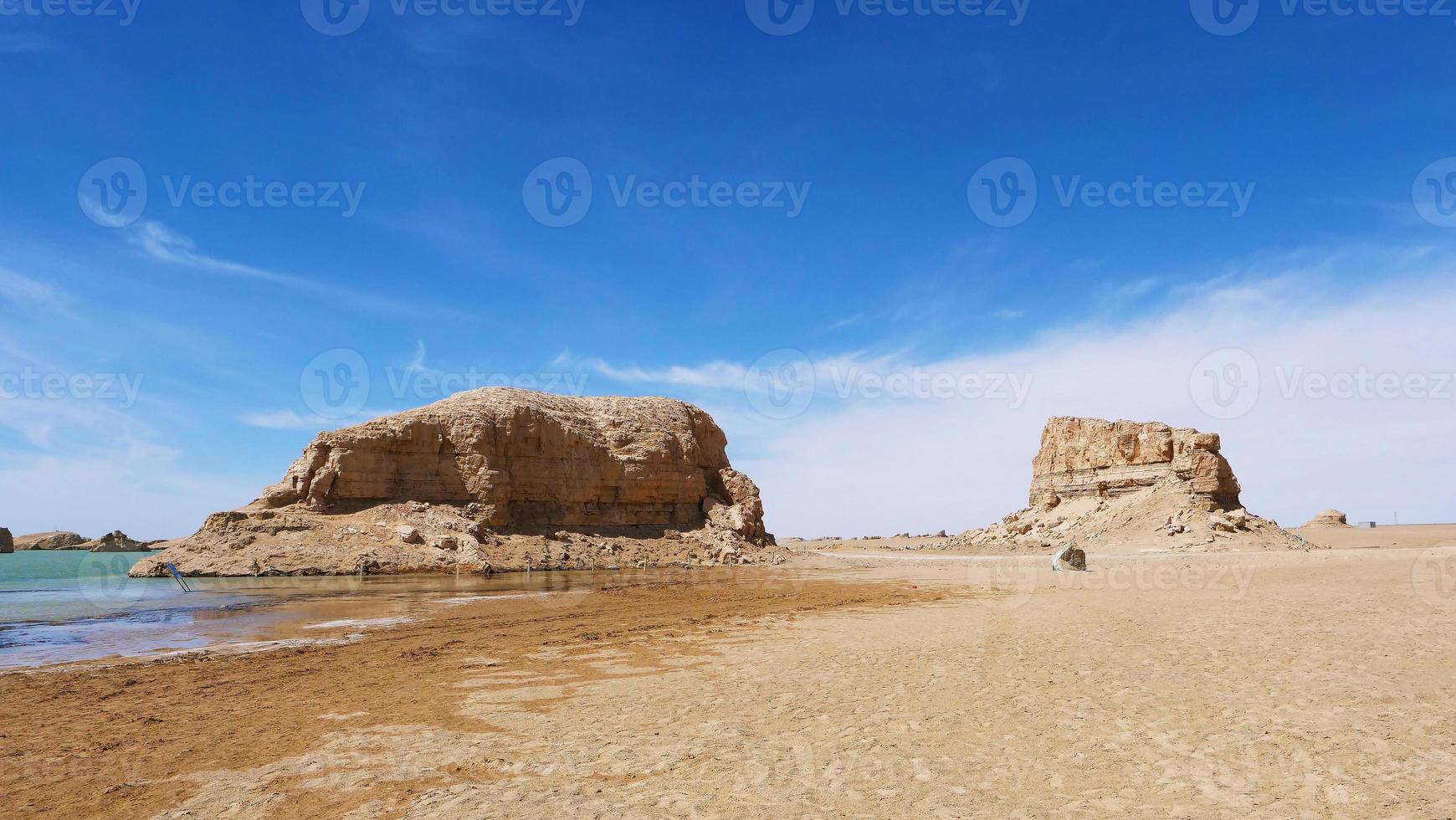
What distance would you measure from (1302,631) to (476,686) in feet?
44.5

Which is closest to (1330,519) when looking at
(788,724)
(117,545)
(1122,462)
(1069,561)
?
(1122,462)

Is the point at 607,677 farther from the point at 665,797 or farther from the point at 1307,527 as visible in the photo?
the point at 1307,527

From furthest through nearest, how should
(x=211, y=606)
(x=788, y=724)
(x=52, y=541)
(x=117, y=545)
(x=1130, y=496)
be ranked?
(x=52, y=541), (x=117, y=545), (x=1130, y=496), (x=211, y=606), (x=788, y=724)

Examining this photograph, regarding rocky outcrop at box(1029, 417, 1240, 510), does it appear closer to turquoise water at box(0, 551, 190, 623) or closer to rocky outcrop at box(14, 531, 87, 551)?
turquoise water at box(0, 551, 190, 623)

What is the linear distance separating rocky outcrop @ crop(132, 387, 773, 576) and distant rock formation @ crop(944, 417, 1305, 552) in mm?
23656

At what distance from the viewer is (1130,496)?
55688mm

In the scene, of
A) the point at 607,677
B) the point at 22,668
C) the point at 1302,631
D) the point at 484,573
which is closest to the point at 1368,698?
the point at 1302,631

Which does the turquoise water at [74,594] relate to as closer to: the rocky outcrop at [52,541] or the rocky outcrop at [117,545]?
the rocky outcrop at [117,545]

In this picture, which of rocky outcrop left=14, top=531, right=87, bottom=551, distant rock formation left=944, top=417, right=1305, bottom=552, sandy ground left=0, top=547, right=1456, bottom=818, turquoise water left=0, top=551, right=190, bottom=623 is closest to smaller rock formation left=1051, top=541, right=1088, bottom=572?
sandy ground left=0, top=547, right=1456, bottom=818

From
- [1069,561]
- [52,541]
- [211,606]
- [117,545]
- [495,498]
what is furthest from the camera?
[52,541]

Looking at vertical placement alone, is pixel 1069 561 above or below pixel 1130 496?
below

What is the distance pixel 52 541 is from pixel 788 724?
132m

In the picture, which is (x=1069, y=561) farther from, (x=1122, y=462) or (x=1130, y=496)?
(x=1122, y=462)

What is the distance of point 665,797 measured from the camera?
5.82 m
